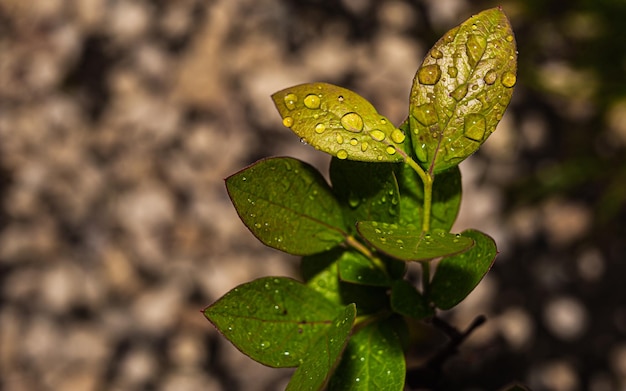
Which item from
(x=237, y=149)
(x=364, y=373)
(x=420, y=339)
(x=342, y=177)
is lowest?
(x=420, y=339)

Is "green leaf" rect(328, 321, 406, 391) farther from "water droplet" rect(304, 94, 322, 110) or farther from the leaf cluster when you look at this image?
"water droplet" rect(304, 94, 322, 110)

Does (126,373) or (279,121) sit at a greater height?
(279,121)

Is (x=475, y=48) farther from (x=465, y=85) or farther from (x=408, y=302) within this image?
(x=408, y=302)

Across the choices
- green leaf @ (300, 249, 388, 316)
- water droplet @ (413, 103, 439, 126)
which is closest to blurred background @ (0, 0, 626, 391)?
green leaf @ (300, 249, 388, 316)

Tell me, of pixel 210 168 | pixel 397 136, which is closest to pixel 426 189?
pixel 397 136

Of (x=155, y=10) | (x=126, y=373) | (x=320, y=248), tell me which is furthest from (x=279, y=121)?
(x=320, y=248)

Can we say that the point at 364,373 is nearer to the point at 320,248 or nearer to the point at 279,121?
the point at 320,248

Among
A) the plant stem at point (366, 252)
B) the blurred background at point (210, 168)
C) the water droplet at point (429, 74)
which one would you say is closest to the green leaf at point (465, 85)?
the water droplet at point (429, 74)

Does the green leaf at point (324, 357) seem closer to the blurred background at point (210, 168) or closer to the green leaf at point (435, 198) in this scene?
the green leaf at point (435, 198)
